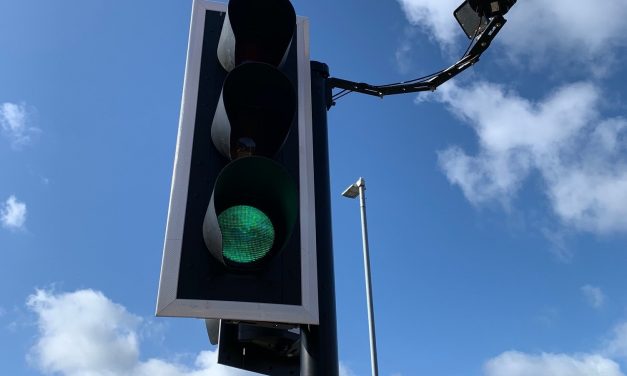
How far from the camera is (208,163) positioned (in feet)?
8.33

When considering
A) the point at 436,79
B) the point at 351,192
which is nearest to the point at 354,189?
the point at 351,192

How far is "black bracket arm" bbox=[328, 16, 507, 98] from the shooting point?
3267mm

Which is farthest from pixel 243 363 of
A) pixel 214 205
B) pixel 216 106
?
pixel 216 106

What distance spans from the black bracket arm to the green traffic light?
1.17 meters

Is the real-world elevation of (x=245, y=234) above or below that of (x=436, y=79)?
below

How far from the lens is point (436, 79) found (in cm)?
354

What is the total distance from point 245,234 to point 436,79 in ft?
6.05

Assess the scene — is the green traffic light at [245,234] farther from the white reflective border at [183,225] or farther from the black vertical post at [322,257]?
the black vertical post at [322,257]

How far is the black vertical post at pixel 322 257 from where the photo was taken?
217 centimetres

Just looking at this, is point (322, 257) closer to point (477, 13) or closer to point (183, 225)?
point (183, 225)

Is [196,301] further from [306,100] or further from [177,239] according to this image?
[306,100]

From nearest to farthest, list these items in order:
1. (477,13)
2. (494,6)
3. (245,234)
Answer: (245,234) < (494,6) < (477,13)

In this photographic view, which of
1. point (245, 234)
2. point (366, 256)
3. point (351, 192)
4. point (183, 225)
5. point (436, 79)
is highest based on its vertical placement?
point (351, 192)

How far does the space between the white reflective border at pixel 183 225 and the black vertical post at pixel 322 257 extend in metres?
0.03
